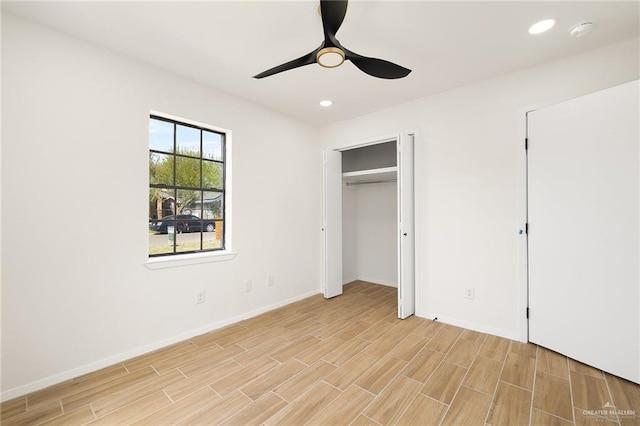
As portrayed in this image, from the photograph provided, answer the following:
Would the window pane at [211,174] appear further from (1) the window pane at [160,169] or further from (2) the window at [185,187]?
(1) the window pane at [160,169]

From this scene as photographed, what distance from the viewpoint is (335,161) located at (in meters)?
4.19

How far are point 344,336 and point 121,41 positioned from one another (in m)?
3.30

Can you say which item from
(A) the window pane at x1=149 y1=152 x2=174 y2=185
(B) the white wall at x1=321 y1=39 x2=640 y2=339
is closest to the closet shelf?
(B) the white wall at x1=321 y1=39 x2=640 y2=339

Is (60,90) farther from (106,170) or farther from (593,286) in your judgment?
(593,286)

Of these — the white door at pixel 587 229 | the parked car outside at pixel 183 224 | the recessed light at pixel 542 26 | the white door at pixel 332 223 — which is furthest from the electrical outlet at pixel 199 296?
the recessed light at pixel 542 26

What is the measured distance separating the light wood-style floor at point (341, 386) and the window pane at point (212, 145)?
1961 mm

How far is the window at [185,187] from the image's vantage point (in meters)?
2.76

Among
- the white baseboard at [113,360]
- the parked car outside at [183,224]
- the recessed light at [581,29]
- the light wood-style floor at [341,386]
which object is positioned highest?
the recessed light at [581,29]

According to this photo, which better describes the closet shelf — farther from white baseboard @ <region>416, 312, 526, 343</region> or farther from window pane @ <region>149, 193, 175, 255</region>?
window pane @ <region>149, 193, 175, 255</region>

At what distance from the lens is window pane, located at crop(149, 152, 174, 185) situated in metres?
2.72

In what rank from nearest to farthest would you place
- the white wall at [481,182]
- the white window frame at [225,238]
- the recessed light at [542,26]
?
the recessed light at [542,26] → the white wall at [481,182] → the white window frame at [225,238]

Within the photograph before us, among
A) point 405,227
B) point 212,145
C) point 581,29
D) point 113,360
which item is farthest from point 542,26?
point 113,360

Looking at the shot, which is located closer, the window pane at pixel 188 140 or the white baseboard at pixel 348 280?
the window pane at pixel 188 140

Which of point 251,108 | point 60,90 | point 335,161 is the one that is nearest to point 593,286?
point 335,161
